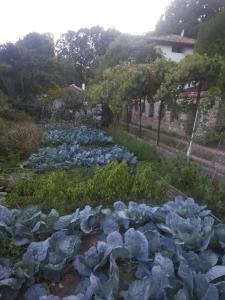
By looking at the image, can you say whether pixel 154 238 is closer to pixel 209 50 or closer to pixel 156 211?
pixel 156 211

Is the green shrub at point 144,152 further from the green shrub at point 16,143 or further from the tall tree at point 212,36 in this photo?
the tall tree at point 212,36

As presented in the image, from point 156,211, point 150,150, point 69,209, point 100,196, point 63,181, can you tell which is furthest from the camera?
point 150,150

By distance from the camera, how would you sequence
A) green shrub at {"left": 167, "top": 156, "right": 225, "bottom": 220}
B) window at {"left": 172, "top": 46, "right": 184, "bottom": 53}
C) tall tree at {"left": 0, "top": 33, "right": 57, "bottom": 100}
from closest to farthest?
green shrub at {"left": 167, "top": 156, "right": 225, "bottom": 220}, tall tree at {"left": 0, "top": 33, "right": 57, "bottom": 100}, window at {"left": 172, "top": 46, "right": 184, "bottom": 53}

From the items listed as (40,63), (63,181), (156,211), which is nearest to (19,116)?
(40,63)

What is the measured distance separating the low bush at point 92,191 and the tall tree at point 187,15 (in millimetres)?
38196

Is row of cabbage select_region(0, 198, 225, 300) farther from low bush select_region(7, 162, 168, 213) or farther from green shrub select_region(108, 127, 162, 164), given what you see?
green shrub select_region(108, 127, 162, 164)

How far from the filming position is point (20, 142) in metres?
10.2

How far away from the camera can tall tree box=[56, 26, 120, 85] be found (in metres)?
45.5

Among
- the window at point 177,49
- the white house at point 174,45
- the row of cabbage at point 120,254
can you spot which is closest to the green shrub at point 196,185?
the row of cabbage at point 120,254

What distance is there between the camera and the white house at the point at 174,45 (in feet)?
120

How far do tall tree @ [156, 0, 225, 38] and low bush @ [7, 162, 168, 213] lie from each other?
1504 inches

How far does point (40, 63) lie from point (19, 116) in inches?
383

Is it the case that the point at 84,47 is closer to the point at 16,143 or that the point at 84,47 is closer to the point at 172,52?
the point at 172,52

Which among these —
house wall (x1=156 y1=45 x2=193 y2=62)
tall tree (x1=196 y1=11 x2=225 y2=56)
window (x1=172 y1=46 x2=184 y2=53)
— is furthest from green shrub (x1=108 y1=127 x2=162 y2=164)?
window (x1=172 y1=46 x2=184 y2=53)
